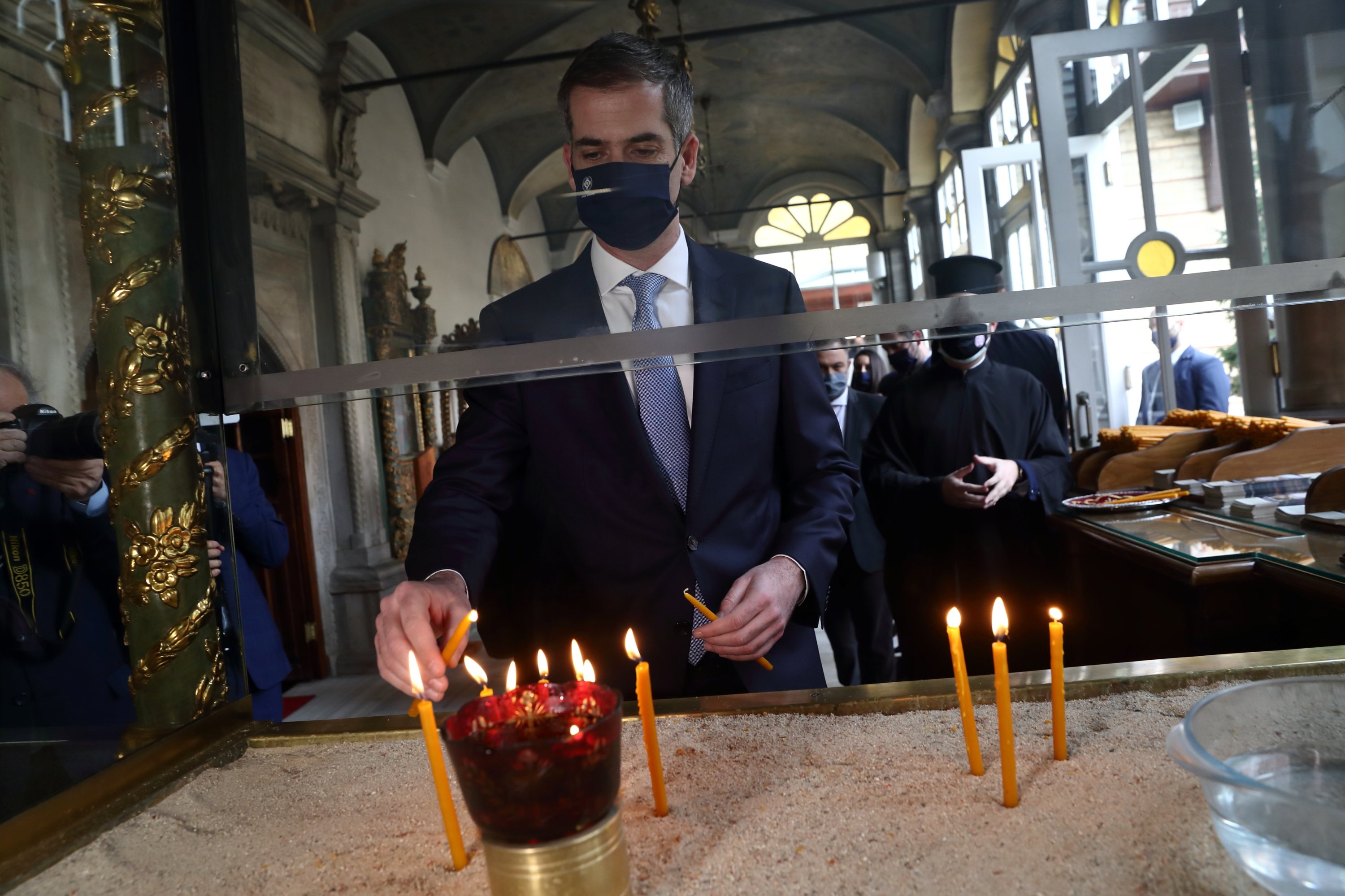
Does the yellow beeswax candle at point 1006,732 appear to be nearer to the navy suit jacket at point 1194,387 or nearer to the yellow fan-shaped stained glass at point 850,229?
the yellow fan-shaped stained glass at point 850,229

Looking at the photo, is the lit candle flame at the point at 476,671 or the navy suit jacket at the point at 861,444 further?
the navy suit jacket at the point at 861,444

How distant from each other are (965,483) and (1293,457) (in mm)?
862

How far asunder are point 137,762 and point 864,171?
1.25m

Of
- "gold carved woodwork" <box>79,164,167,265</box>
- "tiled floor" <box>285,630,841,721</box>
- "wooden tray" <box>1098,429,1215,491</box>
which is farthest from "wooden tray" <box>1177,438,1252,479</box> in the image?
"gold carved woodwork" <box>79,164,167,265</box>

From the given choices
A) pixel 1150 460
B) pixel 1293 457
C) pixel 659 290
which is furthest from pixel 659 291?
pixel 1150 460

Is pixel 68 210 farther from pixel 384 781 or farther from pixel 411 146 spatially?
pixel 384 781

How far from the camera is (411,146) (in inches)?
48.8

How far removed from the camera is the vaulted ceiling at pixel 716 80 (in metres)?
1.21

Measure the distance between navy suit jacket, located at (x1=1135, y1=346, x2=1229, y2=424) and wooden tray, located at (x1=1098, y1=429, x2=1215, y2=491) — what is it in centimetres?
9

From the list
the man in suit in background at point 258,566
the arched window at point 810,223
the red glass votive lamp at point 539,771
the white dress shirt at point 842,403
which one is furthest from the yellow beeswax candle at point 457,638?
the white dress shirt at point 842,403

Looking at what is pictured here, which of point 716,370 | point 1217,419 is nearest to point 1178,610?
point 1217,419

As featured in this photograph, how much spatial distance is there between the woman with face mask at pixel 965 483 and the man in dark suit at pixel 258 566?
5.69 feet

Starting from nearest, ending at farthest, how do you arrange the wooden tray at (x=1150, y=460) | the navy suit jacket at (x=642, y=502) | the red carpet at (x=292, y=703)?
the navy suit jacket at (x=642, y=502)
the red carpet at (x=292, y=703)
the wooden tray at (x=1150, y=460)

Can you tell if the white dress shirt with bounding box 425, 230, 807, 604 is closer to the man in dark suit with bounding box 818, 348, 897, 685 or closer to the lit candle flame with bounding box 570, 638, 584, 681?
the lit candle flame with bounding box 570, 638, 584, 681
